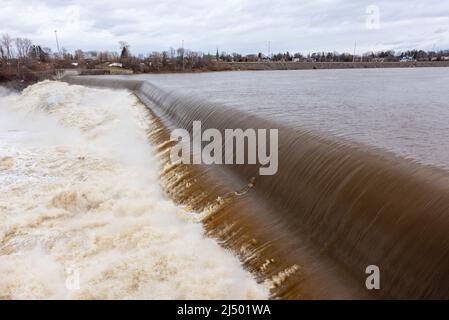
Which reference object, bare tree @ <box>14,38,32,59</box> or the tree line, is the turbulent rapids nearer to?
the tree line

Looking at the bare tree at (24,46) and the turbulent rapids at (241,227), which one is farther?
the bare tree at (24,46)

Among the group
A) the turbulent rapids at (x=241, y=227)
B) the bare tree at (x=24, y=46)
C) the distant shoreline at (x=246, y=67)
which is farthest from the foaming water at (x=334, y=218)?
the bare tree at (x=24, y=46)

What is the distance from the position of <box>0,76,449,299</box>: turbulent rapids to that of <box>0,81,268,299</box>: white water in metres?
0.02

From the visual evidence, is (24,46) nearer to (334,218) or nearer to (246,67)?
(246,67)

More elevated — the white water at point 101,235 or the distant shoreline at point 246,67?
the distant shoreline at point 246,67

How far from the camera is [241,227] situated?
20.0 ft

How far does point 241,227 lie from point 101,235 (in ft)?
8.00

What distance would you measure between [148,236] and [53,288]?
64.1 inches

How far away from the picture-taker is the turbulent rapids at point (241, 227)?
4473mm

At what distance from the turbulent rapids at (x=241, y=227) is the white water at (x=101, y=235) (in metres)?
0.02

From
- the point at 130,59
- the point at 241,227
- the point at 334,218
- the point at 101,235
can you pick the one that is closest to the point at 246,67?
the point at 130,59

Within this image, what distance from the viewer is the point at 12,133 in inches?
668

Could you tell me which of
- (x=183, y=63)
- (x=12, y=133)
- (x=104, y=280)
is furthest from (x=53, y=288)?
(x=183, y=63)

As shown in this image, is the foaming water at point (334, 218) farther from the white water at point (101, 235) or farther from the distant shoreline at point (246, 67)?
the distant shoreline at point (246, 67)
